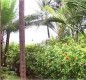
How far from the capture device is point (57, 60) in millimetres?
11289

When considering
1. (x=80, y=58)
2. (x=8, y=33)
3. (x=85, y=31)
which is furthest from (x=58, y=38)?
(x=80, y=58)

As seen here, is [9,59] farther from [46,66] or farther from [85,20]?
[85,20]

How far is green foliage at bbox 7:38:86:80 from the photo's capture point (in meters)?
10.8

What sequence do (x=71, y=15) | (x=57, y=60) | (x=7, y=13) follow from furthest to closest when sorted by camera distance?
(x=7, y=13), (x=71, y=15), (x=57, y=60)

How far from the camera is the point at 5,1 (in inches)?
516

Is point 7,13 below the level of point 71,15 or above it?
above

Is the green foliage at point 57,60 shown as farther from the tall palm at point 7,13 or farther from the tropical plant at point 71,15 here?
the tall palm at point 7,13

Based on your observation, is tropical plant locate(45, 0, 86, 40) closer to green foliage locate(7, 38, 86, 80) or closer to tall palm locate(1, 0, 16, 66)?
green foliage locate(7, 38, 86, 80)

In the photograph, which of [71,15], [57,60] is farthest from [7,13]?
[57,60]

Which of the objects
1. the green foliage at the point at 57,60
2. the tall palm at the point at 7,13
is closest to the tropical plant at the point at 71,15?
the green foliage at the point at 57,60

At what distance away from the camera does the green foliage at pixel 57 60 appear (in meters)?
10.8

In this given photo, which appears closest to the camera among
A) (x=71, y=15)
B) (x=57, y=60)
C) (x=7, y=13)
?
(x=57, y=60)

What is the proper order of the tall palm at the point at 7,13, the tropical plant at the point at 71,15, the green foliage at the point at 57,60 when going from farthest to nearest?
the tall palm at the point at 7,13 → the tropical plant at the point at 71,15 → the green foliage at the point at 57,60

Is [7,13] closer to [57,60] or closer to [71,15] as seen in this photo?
[71,15]
